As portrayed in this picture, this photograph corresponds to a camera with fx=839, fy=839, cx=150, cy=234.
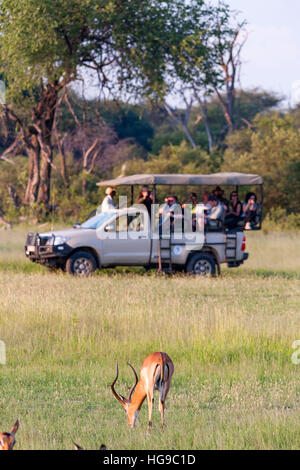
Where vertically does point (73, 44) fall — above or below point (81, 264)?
above

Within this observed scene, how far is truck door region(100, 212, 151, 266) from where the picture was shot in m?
16.8

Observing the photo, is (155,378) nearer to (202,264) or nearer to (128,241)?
(128,241)

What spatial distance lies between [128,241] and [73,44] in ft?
46.0

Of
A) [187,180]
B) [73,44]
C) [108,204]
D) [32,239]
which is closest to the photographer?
[32,239]

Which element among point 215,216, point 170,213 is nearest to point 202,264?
point 215,216

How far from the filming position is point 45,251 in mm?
16781

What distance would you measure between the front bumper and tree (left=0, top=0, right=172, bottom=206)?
11.4 m

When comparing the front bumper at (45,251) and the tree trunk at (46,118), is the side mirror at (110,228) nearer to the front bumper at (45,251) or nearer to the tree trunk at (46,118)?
the front bumper at (45,251)

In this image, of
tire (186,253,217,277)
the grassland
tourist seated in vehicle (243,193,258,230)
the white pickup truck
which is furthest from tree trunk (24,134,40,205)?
the grassland

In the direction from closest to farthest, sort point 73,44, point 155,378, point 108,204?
1. point 155,378
2. point 108,204
3. point 73,44

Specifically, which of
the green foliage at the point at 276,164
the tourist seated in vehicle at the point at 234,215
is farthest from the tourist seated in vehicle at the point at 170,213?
the green foliage at the point at 276,164

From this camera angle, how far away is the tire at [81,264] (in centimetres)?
1671

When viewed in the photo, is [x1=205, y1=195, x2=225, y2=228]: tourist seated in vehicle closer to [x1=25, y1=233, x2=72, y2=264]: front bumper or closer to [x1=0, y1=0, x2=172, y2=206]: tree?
[x1=25, y1=233, x2=72, y2=264]: front bumper

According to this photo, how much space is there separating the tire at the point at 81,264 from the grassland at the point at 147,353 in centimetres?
118
